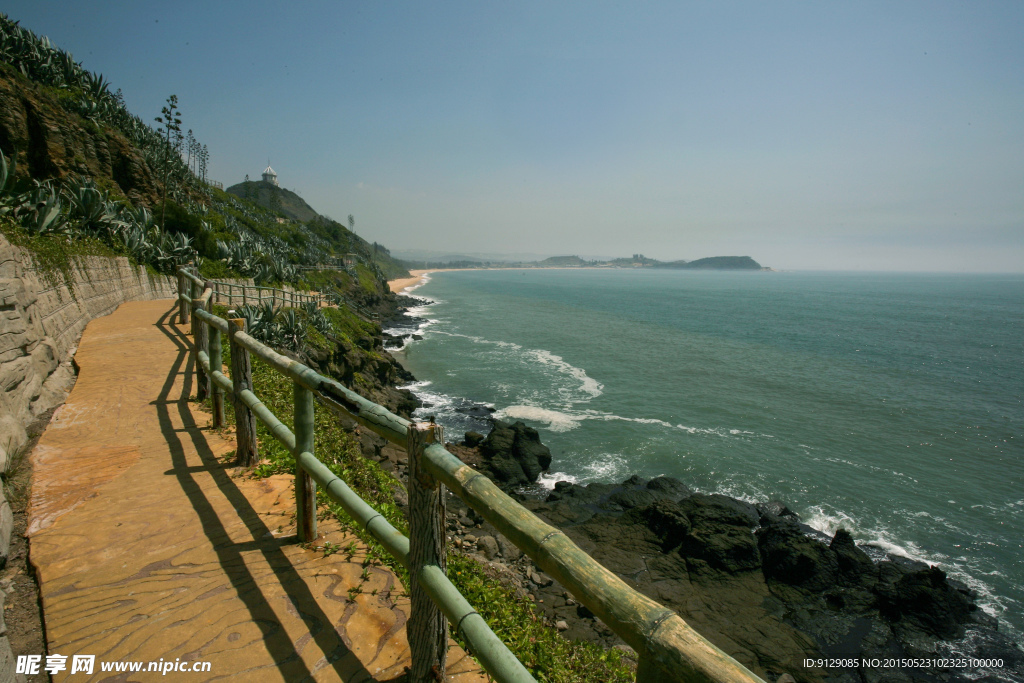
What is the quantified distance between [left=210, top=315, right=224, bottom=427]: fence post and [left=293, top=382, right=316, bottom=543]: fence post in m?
2.36

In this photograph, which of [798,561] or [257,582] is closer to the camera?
[257,582]

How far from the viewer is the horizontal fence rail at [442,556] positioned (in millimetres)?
1259

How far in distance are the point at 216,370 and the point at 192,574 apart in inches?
104

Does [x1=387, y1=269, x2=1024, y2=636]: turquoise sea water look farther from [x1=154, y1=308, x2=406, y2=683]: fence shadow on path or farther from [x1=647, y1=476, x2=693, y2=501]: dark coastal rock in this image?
[x1=154, y1=308, x2=406, y2=683]: fence shadow on path

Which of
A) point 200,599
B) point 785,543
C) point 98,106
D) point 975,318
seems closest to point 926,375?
point 785,543

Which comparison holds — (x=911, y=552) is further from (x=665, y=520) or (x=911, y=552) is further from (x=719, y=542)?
(x=665, y=520)

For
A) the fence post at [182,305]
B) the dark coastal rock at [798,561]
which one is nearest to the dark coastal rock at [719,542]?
the dark coastal rock at [798,561]

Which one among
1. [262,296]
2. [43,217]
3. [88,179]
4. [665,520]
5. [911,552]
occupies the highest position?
[88,179]

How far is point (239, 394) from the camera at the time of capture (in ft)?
14.5

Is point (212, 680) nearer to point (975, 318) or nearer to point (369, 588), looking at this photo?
point (369, 588)

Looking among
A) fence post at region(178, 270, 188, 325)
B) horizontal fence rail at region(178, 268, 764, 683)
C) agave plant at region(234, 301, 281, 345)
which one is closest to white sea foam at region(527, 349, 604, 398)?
agave plant at region(234, 301, 281, 345)

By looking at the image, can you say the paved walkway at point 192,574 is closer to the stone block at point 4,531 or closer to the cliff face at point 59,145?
the stone block at point 4,531

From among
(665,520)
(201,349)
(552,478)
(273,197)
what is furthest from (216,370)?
(273,197)

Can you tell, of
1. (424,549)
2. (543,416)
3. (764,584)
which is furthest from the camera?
→ (543,416)
